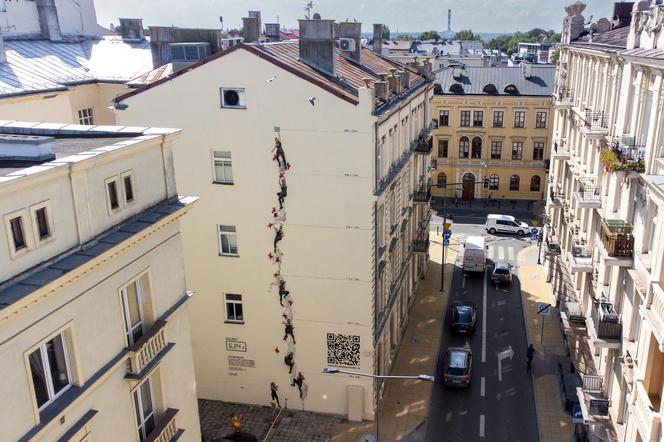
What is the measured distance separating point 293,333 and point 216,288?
15.5ft

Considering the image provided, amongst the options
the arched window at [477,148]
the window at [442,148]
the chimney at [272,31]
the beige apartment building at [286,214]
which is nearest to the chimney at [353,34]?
the beige apartment building at [286,214]

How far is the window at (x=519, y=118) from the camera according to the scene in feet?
218

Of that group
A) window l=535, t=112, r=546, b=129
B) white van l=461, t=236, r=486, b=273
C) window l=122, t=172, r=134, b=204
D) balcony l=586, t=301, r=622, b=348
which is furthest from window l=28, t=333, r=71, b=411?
window l=535, t=112, r=546, b=129

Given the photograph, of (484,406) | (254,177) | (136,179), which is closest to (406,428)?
(484,406)

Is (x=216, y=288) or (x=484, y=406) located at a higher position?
(x=216, y=288)

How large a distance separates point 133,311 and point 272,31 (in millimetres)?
39321

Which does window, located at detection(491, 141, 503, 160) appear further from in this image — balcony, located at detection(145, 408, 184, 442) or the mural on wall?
balcony, located at detection(145, 408, 184, 442)

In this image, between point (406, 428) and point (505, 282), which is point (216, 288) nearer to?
point (406, 428)

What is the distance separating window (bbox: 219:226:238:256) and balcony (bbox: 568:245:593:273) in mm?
18970

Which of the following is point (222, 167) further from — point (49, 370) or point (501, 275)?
point (501, 275)

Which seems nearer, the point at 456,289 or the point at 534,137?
the point at 456,289

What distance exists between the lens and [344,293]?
98.4ft

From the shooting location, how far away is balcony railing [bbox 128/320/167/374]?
54.5 feet

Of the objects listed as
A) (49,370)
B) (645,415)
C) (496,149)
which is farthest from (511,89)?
(49,370)
